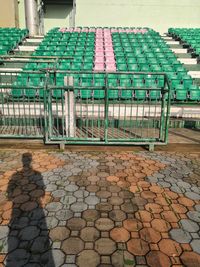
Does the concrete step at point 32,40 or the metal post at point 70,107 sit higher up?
the concrete step at point 32,40

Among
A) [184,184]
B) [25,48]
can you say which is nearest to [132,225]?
[184,184]

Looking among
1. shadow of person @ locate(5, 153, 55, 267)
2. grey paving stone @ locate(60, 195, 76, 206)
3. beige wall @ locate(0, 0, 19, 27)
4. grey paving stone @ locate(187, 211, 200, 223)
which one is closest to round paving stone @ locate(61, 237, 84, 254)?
shadow of person @ locate(5, 153, 55, 267)

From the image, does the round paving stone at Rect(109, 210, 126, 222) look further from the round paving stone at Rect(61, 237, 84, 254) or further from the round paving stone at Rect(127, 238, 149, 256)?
the round paving stone at Rect(61, 237, 84, 254)

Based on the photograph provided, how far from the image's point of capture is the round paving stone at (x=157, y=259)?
102 inches

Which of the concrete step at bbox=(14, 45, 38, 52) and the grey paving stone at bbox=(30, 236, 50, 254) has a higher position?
the concrete step at bbox=(14, 45, 38, 52)

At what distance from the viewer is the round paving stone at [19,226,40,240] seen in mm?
2928

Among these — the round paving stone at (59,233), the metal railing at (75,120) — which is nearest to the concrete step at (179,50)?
the metal railing at (75,120)

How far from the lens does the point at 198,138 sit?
22.2 feet

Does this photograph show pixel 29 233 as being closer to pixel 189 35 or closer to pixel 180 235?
pixel 180 235

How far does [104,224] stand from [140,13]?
17.4 m

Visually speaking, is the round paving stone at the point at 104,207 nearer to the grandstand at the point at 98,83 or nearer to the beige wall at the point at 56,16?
the grandstand at the point at 98,83

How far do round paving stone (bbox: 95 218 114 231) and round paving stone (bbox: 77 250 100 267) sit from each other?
0.41m

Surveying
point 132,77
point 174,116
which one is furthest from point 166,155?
point 132,77

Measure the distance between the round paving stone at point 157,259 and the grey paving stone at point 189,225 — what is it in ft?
1.95
